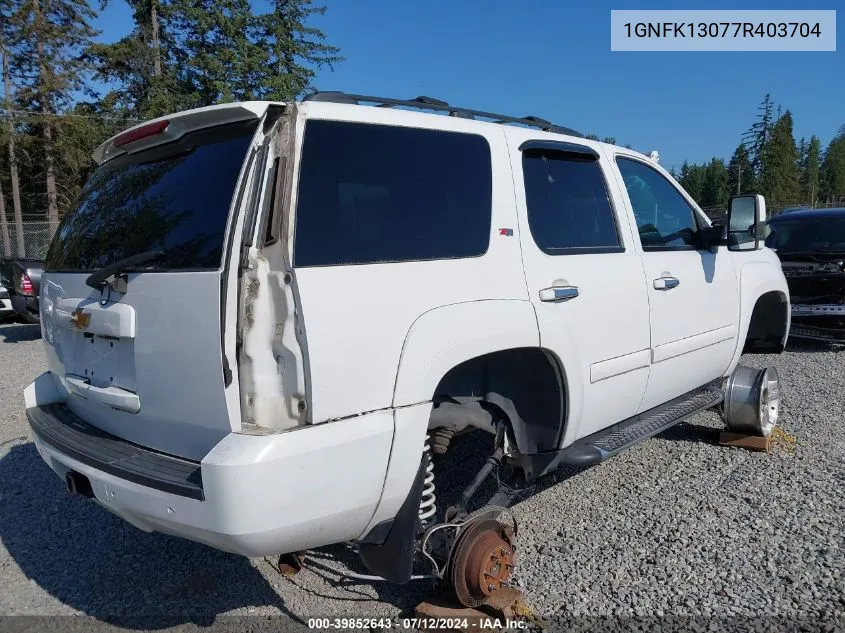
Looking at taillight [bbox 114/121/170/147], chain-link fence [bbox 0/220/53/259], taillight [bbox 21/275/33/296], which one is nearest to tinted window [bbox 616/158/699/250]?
taillight [bbox 114/121/170/147]

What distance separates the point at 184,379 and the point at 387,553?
103cm

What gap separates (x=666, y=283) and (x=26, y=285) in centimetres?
1045

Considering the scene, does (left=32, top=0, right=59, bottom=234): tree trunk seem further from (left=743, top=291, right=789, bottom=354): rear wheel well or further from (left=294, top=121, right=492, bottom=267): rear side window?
(left=294, top=121, right=492, bottom=267): rear side window

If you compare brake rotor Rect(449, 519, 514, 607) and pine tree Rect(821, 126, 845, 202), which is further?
pine tree Rect(821, 126, 845, 202)

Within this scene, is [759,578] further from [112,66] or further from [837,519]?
[112,66]

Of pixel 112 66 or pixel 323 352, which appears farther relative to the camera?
pixel 112 66

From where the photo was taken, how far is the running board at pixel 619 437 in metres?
3.18

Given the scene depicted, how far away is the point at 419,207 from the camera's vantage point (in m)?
2.65

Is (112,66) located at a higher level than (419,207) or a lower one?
higher

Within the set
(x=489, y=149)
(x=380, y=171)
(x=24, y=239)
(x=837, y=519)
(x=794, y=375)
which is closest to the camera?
(x=380, y=171)

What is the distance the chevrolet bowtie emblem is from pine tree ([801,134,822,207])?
300ft

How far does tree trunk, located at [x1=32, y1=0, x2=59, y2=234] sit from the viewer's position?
2598 centimetres

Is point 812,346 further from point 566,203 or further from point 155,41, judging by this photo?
point 155,41

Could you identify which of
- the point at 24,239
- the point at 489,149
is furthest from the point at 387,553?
the point at 24,239
